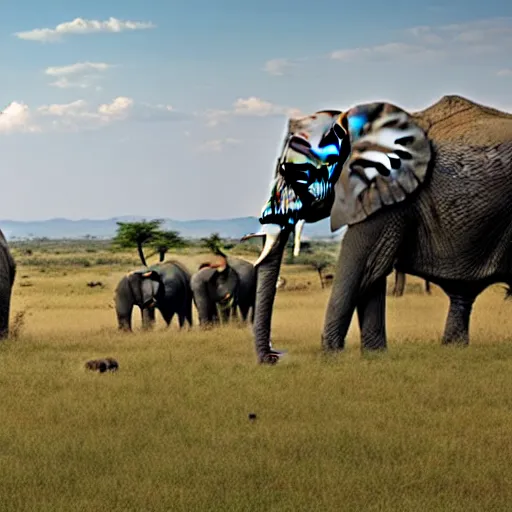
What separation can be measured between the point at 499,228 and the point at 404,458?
6.94 m

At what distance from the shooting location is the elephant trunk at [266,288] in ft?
Answer: 51.3

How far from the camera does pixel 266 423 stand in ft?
37.6

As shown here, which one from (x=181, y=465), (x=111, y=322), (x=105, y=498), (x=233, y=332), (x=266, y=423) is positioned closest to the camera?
(x=105, y=498)

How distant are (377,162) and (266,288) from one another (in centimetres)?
214

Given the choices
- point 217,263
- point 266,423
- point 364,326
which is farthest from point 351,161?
point 217,263

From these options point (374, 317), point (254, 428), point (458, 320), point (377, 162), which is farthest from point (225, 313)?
point (254, 428)

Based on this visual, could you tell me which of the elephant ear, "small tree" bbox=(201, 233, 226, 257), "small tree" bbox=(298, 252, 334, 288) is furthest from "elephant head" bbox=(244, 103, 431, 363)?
"small tree" bbox=(298, 252, 334, 288)

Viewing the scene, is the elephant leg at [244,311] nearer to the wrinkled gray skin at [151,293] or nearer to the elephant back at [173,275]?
the wrinkled gray skin at [151,293]

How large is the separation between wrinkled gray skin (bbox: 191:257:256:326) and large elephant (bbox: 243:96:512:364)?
9096mm

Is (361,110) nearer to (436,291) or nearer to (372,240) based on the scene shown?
(372,240)

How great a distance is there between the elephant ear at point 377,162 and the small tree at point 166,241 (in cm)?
A: 2676

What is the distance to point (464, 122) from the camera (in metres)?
16.8

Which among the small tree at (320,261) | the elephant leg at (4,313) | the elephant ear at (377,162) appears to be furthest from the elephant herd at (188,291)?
the small tree at (320,261)

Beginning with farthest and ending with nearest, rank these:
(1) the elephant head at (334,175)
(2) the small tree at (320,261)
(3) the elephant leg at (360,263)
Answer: (2) the small tree at (320,261) → (3) the elephant leg at (360,263) → (1) the elephant head at (334,175)
